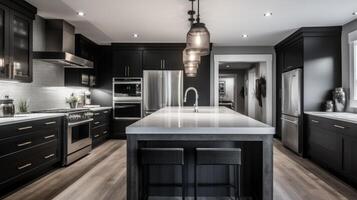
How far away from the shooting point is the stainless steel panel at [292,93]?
5.04m

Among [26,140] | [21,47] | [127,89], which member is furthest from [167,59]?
[26,140]

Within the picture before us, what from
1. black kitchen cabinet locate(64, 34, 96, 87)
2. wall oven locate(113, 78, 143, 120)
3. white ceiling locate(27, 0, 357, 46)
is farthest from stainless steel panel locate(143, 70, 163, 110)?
black kitchen cabinet locate(64, 34, 96, 87)

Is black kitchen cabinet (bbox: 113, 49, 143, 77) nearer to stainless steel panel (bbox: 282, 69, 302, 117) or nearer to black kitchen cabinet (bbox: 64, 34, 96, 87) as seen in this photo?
black kitchen cabinet (bbox: 64, 34, 96, 87)

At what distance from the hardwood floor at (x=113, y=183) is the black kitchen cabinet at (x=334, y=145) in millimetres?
143

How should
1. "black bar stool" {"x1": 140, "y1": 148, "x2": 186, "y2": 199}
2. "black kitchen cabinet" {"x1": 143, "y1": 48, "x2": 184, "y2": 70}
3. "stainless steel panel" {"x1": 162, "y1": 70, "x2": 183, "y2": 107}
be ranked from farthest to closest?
"black kitchen cabinet" {"x1": 143, "y1": 48, "x2": 184, "y2": 70}
"stainless steel panel" {"x1": 162, "y1": 70, "x2": 183, "y2": 107}
"black bar stool" {"x1": 140, "y1": 148, "x2": 186, "y2": 199}

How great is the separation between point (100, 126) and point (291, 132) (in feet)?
13.4

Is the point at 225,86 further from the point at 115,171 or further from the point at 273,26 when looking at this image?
→ the point at 115,171

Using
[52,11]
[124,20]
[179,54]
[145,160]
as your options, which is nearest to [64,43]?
[52,11]

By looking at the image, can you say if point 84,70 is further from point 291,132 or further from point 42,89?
point 291,132

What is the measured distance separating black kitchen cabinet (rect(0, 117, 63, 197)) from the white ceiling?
1743mm

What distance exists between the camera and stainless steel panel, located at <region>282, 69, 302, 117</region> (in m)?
5.04

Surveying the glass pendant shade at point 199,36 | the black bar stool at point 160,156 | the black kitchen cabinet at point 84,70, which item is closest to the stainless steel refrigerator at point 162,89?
the black kitchen cabinet at point 84,70

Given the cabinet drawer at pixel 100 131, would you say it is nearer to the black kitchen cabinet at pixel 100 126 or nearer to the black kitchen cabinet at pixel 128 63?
the black kitchen cabinet at pixel 100 126

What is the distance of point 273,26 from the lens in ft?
16.1
